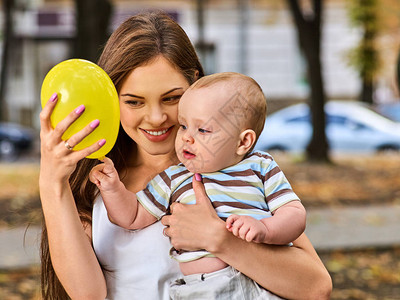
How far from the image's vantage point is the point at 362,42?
2002 centimetres

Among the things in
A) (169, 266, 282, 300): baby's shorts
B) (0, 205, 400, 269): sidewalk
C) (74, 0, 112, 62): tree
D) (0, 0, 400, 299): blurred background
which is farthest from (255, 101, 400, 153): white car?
(169, 266, 282, 300): baby's shorts

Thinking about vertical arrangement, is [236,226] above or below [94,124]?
below

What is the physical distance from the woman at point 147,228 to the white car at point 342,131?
13646 mm

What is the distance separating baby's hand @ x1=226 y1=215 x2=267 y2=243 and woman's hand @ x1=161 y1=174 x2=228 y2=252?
0.23ft

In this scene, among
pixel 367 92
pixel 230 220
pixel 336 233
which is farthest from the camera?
pixel 367 92

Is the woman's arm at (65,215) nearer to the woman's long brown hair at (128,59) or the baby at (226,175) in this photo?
the baby at (226,175)

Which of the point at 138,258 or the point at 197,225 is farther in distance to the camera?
the point at 138,258

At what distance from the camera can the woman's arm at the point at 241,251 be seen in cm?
193

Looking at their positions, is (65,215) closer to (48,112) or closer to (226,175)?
(48,112)

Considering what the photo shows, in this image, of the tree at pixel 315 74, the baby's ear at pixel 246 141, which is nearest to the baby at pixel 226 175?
the baby's ear at pixel 246 141

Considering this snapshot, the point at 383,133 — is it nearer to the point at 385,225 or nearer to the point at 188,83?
the point at 385,225

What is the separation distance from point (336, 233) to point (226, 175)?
6019mm

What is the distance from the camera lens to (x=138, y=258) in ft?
6.97

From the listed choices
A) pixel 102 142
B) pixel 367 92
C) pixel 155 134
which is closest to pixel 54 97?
pixel 102 142
